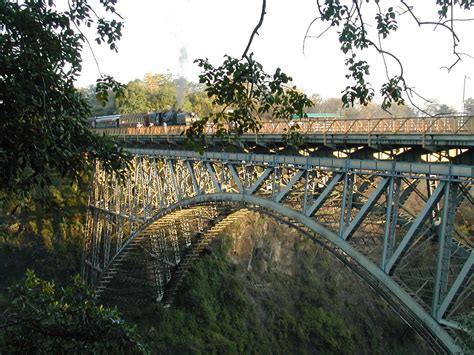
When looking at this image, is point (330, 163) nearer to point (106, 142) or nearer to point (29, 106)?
point (106, 142)

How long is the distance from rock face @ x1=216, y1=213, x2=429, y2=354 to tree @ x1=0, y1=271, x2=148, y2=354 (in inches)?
1023

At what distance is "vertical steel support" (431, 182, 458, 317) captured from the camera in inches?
378

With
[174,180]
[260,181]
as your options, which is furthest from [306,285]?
[260,181]

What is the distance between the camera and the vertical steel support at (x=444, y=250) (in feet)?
31.5

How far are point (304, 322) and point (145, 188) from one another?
1442cm

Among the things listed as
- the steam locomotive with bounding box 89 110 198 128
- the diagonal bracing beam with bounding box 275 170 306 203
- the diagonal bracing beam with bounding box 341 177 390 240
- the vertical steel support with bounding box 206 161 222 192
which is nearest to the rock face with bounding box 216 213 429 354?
the steam locomotive with bounding box 89 110 198 128

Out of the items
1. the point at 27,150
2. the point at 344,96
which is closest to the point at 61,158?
the point at 27,150

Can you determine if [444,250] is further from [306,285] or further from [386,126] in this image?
[306,285]

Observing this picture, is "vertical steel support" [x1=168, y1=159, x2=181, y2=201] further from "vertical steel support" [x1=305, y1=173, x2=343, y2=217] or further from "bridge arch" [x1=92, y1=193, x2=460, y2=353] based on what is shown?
"vertical steel support" [x1=305, y1=173, x2=343, y2=217]

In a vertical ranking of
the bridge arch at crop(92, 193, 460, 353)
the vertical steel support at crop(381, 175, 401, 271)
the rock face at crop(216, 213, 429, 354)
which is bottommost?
the rock face at crop(216, 213, 429, 354)

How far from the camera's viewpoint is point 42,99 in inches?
239

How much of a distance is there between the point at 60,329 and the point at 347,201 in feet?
24.4

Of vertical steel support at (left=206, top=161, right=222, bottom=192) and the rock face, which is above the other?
vertical steel support at (left=206, top=161, right=222, bottom=192)

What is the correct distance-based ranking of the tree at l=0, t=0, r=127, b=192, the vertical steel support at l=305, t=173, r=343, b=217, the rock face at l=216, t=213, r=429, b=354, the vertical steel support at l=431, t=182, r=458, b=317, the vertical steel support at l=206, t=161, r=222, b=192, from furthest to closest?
the rock face at l=216, t=213, r=429, b=354
the vertical steel support at l=206, t=161, r=222, b=192
the vertical steel support at l=305, t=173, r=343, b=217
the vertical steel support at l=431, t=182, r=458, b=317
the tree at l=0, t=0, r=127, b=192
